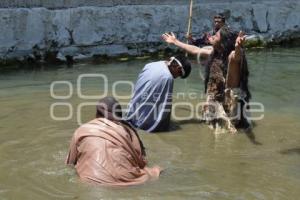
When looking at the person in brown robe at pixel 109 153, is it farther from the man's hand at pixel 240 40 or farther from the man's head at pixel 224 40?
the man's head at pixel 224 40

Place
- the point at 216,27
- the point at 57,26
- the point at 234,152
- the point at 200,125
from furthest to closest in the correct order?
the point at 57,26 < the point at 216,27 < the point at 200,125 < the point at 234,152

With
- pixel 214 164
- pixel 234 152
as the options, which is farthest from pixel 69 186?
pixel 234 152

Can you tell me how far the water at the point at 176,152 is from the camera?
5418 mm

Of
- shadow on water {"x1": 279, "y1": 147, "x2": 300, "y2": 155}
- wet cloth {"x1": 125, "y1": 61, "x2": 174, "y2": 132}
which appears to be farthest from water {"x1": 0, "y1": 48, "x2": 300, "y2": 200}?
wet cloth {"x1": 125, "y1": 61, "x2": 174, "y2": 132}

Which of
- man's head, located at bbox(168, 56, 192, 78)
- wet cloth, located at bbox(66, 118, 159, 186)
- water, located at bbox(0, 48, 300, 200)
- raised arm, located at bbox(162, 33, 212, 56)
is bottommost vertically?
water, located at bbox(0, 48, 300, 200)

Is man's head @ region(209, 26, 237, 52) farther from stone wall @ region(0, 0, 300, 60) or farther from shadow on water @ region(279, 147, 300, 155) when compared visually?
stone wall @ region(0, 0, 300, 60)

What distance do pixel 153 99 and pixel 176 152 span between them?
921 mm

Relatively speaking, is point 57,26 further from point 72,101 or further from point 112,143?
point 112,143

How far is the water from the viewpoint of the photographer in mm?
5418

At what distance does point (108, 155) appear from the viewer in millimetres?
5266

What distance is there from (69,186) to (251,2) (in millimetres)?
10096

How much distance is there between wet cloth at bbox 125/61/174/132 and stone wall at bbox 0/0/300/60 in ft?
15.8

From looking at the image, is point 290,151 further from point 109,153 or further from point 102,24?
point 102,24

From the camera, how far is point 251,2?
1460 centimetres
